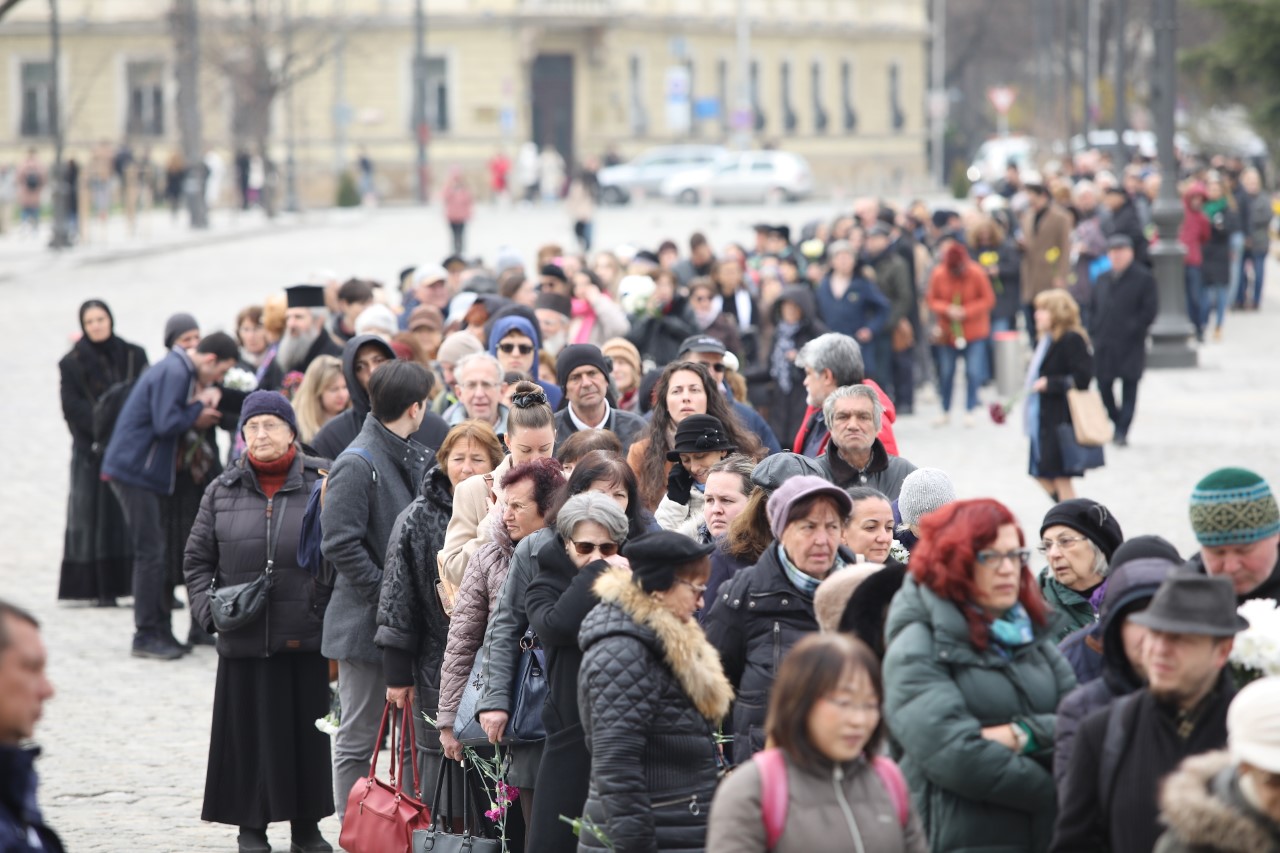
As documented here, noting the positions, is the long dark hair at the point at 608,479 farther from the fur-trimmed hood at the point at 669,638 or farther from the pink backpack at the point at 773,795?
the pink backpack at the point at 773,795

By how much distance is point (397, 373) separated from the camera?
8.60 meters

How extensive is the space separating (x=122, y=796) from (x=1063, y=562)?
458 centimetres

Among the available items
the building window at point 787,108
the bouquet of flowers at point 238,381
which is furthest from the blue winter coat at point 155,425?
the building window at point 787,108

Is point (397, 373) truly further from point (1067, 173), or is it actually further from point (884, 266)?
point (1067, 173)

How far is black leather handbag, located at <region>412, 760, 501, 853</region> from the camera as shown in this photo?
23.7 ft

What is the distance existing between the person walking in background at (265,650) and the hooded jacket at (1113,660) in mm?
3930

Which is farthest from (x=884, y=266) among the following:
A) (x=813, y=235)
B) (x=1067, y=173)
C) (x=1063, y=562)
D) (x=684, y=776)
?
(x=1067, y=173)

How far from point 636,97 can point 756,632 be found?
68708mm

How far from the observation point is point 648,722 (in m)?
5.84

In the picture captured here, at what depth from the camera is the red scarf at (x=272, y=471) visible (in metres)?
8.65

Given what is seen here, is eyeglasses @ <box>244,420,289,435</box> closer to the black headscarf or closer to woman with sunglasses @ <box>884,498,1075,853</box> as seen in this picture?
woman with sunglasses @ <box>884,498,1075,853</box>

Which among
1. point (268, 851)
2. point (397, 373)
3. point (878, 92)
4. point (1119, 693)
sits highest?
point (878, 92)

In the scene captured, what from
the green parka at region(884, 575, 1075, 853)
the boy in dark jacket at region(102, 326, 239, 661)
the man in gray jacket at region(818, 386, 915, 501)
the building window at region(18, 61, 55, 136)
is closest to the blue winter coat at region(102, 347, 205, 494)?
the boy in dark jacket at region(102, 326, 239, 661)

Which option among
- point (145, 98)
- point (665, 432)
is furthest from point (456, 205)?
point (145, 98)
